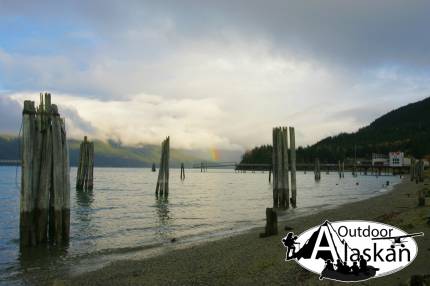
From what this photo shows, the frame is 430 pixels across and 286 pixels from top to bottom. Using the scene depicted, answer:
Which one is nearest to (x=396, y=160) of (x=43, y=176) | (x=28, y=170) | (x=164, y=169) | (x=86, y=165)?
(x=86, y=165)

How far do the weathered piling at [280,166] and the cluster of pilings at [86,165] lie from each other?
21787 millimetres

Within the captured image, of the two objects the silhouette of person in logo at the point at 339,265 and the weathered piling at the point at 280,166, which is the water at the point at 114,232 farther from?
the silhouette of person in logo at the point at 339,265

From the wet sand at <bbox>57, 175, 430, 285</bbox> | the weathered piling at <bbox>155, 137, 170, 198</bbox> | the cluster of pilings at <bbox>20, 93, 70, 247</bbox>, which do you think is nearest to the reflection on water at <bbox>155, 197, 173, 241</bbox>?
the wet sand at <bbox>57, 175, 430, 285</bbox>

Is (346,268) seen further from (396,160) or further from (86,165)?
(396,160)

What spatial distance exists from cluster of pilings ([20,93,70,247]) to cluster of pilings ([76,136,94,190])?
28.6 metres

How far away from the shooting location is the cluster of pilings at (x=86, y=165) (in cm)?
4075

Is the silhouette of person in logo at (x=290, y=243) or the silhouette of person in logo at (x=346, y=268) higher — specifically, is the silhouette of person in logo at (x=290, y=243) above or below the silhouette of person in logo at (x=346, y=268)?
above

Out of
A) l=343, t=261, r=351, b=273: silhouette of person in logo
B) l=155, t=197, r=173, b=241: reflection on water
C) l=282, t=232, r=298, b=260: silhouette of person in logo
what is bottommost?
l=155, t=197, r=173, b=241: reflection on water

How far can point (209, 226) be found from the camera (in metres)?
19.8

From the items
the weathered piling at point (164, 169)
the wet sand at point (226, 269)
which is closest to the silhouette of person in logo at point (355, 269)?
the wet sand at point (226, 269)

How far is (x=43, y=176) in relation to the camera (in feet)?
40.7

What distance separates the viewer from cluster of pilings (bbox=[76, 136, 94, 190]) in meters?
40.8

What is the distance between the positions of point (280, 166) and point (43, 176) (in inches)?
584

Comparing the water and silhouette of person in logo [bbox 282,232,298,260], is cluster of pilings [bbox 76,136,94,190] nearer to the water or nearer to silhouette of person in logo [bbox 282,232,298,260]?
the water
